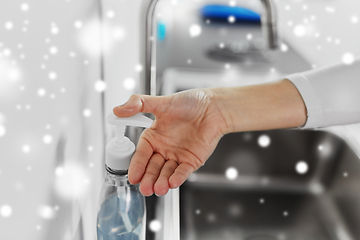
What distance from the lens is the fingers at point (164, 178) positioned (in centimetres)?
51

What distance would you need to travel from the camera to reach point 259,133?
38.9 inches

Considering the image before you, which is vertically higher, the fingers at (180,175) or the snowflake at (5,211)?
the snowflake at (5,211)

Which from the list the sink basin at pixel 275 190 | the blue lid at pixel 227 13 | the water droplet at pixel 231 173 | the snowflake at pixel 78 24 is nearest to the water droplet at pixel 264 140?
the sink basin at pixel 275 190

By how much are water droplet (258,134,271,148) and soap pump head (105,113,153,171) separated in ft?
2.05

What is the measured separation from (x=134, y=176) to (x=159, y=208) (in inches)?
6.4

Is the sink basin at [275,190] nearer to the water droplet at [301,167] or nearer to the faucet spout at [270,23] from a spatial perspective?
the water droplet at [301,167]

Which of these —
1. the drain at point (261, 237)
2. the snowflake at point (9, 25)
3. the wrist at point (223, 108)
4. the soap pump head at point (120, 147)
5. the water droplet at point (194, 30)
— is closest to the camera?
the snowflake at point (9, 25)

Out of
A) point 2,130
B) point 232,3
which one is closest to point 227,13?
point 232,3

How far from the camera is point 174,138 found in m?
0.64

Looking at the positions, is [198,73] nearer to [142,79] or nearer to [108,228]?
[142,79]

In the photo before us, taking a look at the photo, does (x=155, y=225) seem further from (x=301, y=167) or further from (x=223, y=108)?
(x=301, y=167)

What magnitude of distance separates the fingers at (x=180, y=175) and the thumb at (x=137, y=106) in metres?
0.12

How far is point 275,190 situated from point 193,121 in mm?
452

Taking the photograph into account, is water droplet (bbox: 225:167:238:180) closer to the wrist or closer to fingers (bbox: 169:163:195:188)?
the wrist
